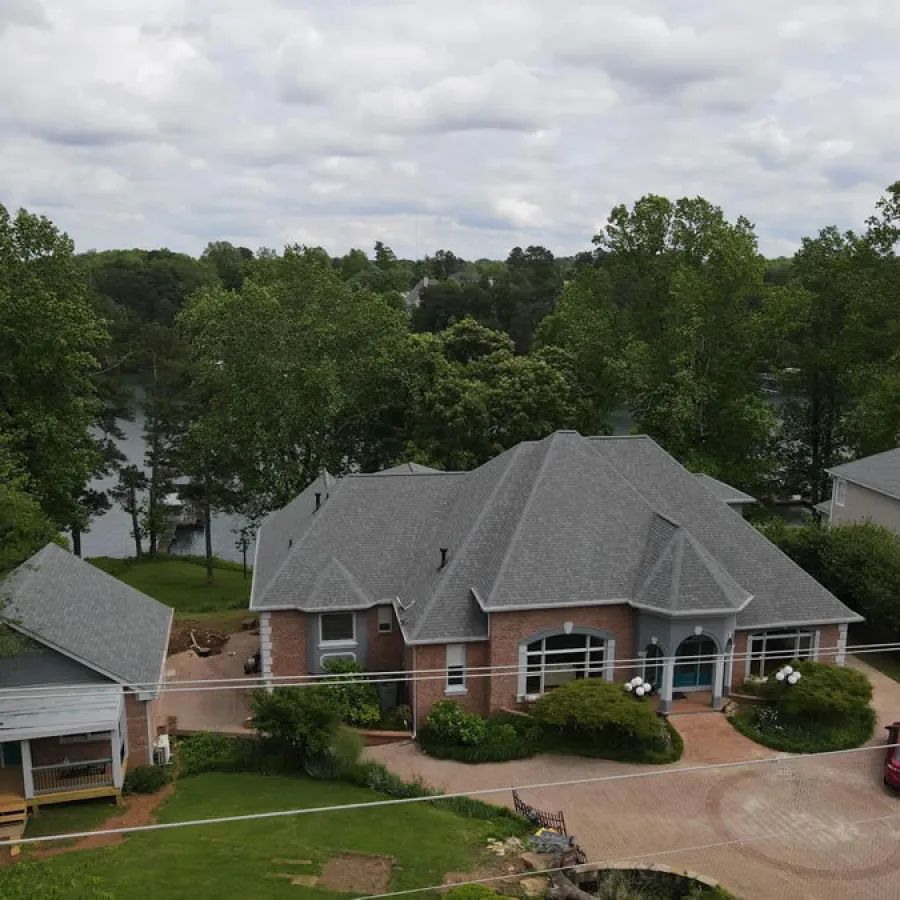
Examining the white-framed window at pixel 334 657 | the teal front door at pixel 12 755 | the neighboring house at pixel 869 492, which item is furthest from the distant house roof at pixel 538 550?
the neighboring house at pixel 869 492

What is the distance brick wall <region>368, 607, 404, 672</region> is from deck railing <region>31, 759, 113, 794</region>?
26.4 feet

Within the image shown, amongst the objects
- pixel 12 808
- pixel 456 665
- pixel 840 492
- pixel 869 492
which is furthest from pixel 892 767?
pixel 840 492

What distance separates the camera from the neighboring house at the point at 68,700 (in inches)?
725

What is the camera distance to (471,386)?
38.6 metres

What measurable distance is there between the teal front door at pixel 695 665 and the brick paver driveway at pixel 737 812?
4.25ft

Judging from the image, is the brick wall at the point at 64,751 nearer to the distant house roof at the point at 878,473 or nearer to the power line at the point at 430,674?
the power line at the point at 430,674

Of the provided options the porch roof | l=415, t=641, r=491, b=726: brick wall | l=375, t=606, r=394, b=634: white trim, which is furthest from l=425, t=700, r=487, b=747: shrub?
the porch roof

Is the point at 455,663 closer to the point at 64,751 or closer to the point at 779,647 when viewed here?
the point at 779,647

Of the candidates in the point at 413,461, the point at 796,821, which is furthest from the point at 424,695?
the point at 413,461

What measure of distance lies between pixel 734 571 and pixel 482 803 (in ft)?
34.8

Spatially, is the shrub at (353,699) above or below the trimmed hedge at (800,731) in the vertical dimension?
above

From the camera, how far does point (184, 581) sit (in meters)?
43.8

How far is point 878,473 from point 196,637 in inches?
1107

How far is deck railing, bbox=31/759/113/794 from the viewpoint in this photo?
1872cm
